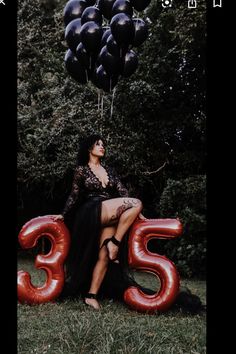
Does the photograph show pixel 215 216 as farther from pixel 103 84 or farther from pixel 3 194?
pixel 103 84

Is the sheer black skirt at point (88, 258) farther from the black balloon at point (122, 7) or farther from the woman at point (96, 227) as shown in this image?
the black balloon at point (122, 7)

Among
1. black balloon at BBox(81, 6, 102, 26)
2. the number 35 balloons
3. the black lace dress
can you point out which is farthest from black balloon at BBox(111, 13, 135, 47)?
the number 35 balloons

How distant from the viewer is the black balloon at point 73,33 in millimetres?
4336

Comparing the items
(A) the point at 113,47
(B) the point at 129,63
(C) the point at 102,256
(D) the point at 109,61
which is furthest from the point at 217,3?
(C) the point at 102,256

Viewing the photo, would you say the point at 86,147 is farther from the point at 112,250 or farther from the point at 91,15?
the point at 91,15

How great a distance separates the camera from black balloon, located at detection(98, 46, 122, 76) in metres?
4.22

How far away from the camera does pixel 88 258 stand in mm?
4082

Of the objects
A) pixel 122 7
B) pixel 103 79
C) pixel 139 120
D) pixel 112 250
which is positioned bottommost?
pixel 112 250

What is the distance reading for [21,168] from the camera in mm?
7957

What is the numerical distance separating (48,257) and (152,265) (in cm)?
95

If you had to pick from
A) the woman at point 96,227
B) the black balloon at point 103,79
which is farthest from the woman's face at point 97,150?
the black balloon at point 103,79

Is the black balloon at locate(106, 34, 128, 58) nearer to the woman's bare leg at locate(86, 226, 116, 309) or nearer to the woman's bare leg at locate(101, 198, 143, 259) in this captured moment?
the woman's bare leg at locate(101, 198, 143, 259)

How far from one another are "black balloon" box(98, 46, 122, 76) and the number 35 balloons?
1453mm

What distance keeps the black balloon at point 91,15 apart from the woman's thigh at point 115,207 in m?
1.67
